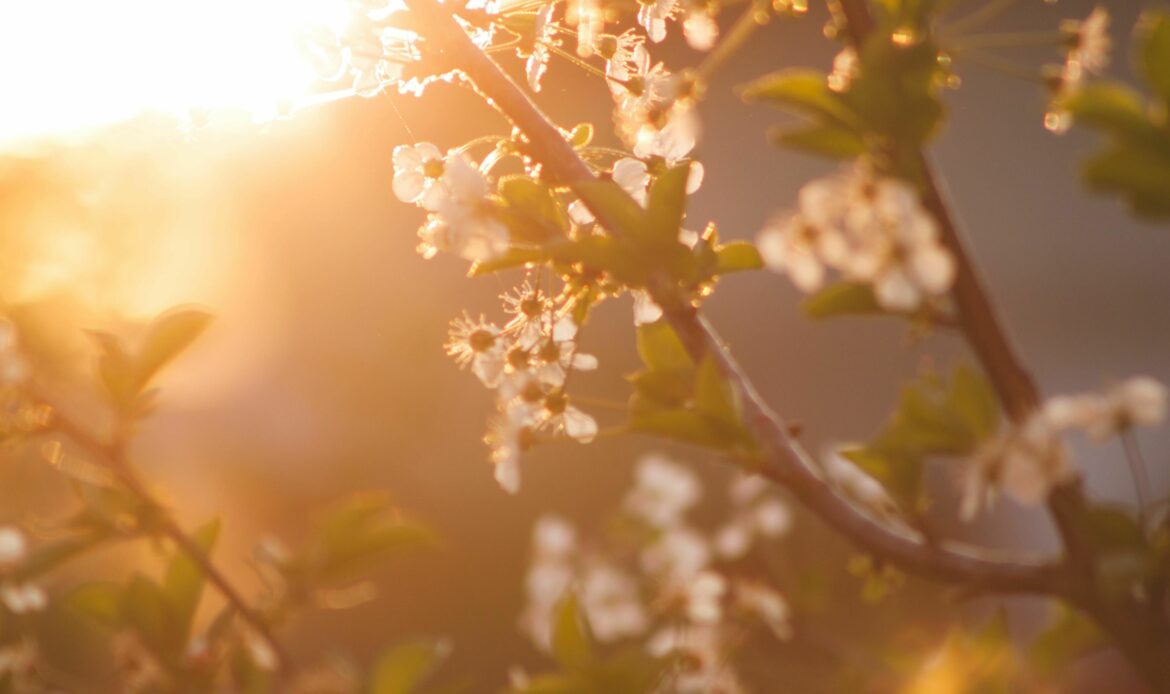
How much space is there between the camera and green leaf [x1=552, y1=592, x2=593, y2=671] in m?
0.88

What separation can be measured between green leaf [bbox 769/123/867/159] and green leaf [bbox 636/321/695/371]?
226 millimetres

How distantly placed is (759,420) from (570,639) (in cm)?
35

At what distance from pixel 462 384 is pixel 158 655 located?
1.80 meters

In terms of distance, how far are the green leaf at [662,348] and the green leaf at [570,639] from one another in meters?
0.32

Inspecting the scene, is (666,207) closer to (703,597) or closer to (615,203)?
(615,203)

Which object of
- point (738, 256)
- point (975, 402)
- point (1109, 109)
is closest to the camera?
point (1109, 109)

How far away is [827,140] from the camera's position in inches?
18.5

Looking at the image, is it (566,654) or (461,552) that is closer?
(566,654)

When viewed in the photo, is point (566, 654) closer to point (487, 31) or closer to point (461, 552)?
point (487, 31)

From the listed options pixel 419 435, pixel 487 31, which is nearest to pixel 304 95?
pixel 487 31

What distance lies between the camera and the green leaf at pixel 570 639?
88 cm

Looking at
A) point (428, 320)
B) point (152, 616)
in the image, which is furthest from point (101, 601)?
point (428, 320)

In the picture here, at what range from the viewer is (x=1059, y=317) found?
3.92 meters

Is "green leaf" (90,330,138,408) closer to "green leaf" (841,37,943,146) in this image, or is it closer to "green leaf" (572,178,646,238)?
"green leaf" (572,178,646,238)
